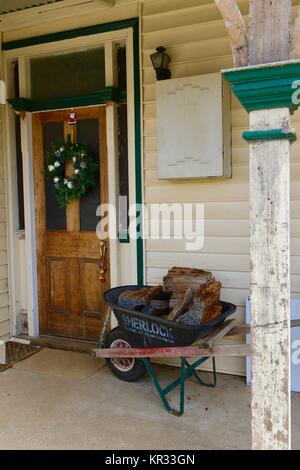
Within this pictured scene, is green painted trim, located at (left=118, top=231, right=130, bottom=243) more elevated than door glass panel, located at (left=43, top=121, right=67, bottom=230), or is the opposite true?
door glass panel, located at (left=43, top=121, right=67, bottom=230)

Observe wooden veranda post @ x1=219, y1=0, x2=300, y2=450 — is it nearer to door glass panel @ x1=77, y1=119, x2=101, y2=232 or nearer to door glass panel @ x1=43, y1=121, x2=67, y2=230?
door glass panel @ x1=77, y1=119, x2=101, y2=232

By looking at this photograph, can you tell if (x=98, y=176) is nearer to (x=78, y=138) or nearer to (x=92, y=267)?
(x=78, y=138)

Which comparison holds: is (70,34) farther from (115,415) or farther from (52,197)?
(115,415)

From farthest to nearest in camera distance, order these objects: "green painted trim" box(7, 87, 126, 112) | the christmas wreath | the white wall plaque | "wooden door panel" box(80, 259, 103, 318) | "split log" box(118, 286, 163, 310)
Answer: "wooden door panel" box(80, 259, 103, 318), the christmas wreath, "green painted trim" box(7, 87, 126, 112), the white wall plaque, "split log" box(118, 286, 163, 310)

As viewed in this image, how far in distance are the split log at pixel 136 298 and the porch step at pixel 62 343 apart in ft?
3.50

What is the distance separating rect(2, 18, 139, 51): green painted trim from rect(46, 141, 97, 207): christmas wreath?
95 cm

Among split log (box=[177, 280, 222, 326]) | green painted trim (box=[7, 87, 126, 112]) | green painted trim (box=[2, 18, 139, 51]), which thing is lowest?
split log (box=[177, 280, 222, 326])

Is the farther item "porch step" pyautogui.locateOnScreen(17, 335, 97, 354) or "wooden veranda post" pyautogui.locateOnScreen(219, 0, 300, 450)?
"porch step" pyautogui.locateOnScreen(17, 335, 97, 354)

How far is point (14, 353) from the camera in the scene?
4.15m

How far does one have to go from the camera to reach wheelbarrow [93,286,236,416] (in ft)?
8.86

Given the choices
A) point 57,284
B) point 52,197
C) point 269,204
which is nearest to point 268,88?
point 269,204

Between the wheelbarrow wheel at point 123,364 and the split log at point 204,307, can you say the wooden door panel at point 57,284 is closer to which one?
the wheelbarrow wheel at point 123,364

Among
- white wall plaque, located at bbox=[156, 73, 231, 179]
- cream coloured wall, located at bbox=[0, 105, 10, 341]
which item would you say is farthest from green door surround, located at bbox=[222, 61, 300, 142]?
cream coloured wall, located at bbox=[0, 105, 10, 341]

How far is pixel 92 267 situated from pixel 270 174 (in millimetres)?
2643
